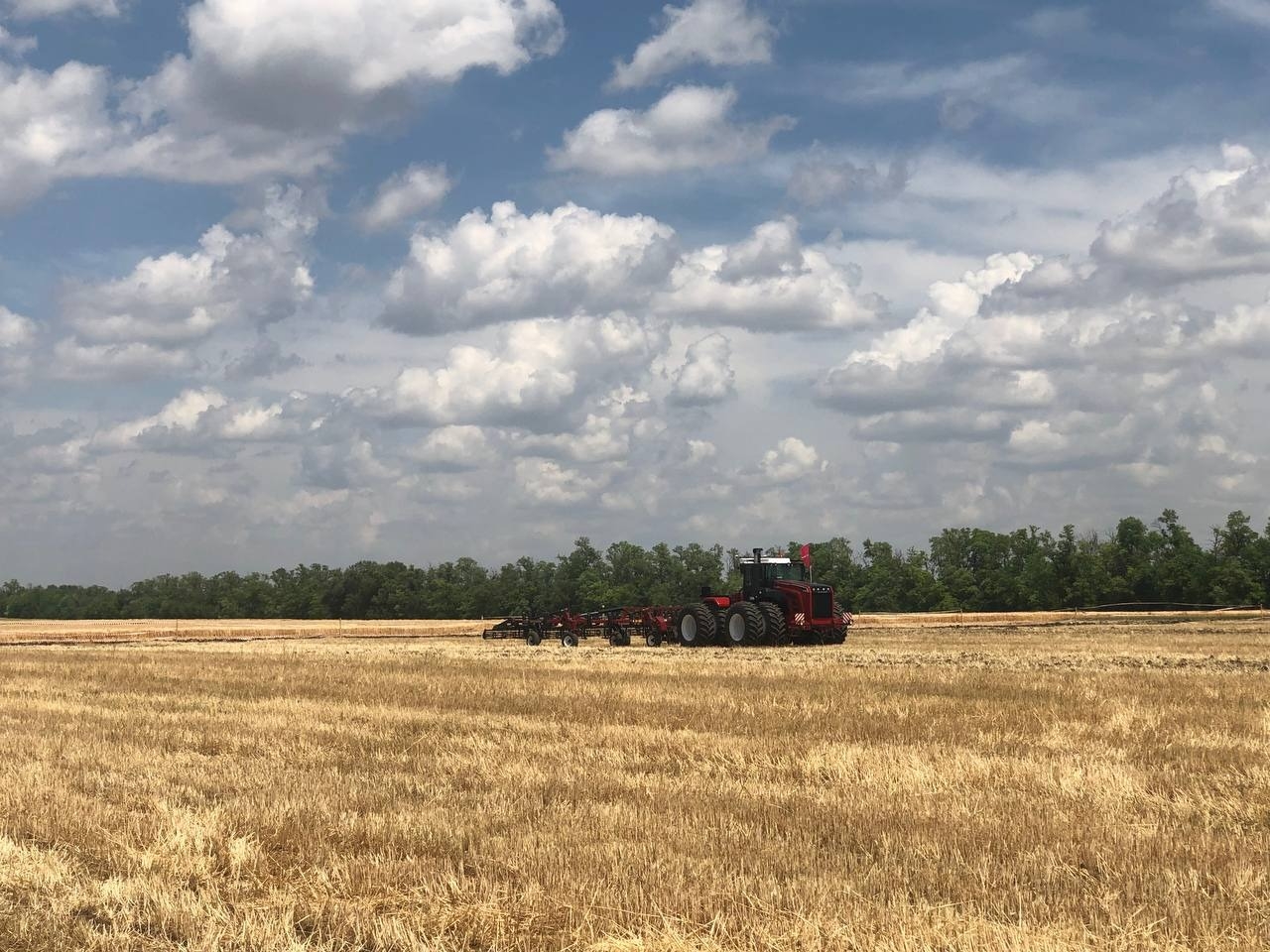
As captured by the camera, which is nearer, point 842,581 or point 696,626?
point 696,626

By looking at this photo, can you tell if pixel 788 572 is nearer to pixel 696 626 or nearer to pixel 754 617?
pixel 754 617

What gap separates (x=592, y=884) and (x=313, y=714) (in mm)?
11347

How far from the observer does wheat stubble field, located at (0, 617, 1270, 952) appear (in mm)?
6887

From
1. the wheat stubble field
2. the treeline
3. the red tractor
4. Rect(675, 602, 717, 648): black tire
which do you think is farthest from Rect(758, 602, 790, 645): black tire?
the treeline

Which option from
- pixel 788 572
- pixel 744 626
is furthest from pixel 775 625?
pixel 788 572

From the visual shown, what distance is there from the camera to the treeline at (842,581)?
4373 inches

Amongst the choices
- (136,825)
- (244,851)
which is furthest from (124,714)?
(244,851)

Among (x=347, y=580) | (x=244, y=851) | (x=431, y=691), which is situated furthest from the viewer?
(x=347, y=580)

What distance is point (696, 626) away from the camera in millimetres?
38469

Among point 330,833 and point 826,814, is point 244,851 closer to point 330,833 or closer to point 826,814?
point 330,833

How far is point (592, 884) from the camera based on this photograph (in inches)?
299

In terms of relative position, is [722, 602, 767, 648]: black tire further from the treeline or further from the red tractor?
the treeline

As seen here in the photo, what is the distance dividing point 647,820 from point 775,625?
2679 centimetres

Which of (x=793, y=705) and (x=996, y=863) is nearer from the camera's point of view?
(x=996, y=863)
